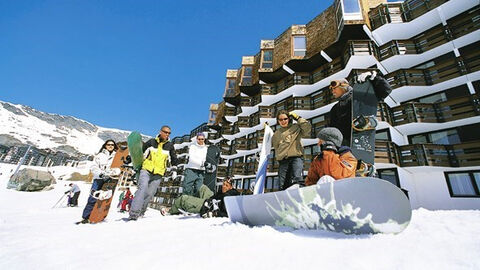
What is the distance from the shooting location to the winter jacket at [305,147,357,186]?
191 centimetres

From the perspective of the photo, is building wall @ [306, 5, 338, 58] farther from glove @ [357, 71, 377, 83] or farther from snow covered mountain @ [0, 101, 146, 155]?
snow covered mountain @ [0, 101, 146, 155]

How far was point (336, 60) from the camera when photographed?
14461 millimetres

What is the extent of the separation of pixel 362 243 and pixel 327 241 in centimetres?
23

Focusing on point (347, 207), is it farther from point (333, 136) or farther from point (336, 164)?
point (333, 136)

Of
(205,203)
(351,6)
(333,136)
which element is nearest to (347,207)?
(333,136)

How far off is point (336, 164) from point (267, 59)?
18.9 meters

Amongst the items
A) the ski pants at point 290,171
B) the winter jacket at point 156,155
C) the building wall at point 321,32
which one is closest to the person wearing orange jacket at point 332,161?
the ski pants at point 290,171

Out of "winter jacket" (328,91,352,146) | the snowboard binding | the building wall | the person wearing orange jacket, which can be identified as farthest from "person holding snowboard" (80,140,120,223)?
the building wall

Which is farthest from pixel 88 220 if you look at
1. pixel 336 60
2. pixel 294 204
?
pixel 336 60

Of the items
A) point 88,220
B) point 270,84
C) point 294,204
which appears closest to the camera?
point 294,204

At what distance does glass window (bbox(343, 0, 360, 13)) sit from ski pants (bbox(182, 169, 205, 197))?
49.9ft

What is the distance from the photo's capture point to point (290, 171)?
3.83 m

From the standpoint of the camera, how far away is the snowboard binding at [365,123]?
2.92 m

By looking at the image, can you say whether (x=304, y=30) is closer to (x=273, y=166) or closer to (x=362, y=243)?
(x=273, y=166)
